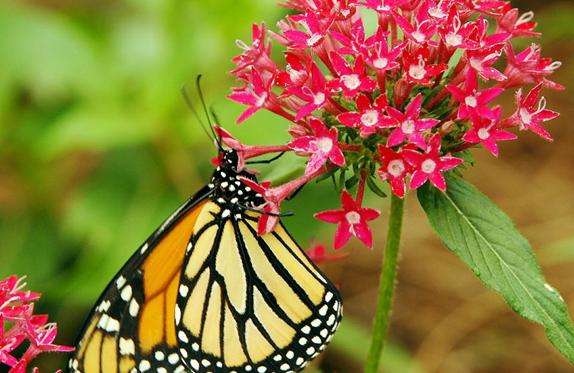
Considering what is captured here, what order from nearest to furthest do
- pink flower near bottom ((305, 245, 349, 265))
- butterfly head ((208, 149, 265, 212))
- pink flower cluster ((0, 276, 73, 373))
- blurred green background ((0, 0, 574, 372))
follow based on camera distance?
pink flower cluster ((0, 276, 73, 373)) → butterfly head ((208, 149, 265, 212)) → pink flower near bottom ((305, 245, 349, 265)) → blurred green background ((0, 0, 574, 372))

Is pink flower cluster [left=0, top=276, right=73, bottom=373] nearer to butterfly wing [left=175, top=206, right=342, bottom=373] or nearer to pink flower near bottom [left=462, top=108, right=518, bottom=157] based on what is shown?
butterfly wing [left=175, top=206, right=342, bottom=373]

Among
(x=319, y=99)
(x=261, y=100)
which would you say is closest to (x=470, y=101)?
(x=319, y=99)

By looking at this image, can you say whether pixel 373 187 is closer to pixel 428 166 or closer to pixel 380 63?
pixel 428 166

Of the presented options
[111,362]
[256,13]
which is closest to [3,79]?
[256,13]

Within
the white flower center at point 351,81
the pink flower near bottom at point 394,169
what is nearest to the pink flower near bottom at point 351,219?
the pink flower near bottom at point 394,169

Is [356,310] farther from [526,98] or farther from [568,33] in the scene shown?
[526,98]

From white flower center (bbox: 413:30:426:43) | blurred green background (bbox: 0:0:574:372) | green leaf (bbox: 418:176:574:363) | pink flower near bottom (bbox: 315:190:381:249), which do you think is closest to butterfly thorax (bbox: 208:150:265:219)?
pink flower near bottom (bbox: 315:190:381:249)

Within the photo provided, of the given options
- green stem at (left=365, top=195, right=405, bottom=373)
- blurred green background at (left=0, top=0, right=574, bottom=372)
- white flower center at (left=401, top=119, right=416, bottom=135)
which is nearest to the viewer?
white flower center at (left=401, top=119, right=416, bottom=135)

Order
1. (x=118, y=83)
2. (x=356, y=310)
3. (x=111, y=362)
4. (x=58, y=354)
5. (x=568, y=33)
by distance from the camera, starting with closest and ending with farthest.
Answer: (x=111, y=362) → (x=58, y=354) → (x=118, y=83) → (x=356, y=310) → (x=568, y=33)
